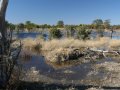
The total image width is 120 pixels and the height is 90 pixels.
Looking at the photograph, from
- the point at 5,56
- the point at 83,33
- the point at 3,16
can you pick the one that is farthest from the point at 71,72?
the point at 83,33

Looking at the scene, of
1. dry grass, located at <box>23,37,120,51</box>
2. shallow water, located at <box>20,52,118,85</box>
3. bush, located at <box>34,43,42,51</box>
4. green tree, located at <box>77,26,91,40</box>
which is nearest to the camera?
shallow water, located at <box>20,52,118,85</box>

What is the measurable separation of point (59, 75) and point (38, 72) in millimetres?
1215

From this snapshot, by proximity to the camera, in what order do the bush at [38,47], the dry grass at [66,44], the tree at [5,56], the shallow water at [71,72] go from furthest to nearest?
the bush at [38,47], the dry grass at [66,44], the shallow water at [71,72], the tree at [5,56]

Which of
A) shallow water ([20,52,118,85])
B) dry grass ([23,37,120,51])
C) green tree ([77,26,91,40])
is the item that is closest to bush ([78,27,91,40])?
green tree ([77,26,91,40])

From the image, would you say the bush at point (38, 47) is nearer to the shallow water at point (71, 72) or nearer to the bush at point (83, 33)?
the bush at point (83, 33)

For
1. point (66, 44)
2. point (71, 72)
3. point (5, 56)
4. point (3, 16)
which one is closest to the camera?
point (5, 56)

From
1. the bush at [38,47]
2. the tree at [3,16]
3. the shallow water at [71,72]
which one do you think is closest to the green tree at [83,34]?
the bush at [38,47]

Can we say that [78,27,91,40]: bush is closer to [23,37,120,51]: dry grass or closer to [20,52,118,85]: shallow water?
[23,37,120,51]: dry grass

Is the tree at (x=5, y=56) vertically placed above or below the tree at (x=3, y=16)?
below

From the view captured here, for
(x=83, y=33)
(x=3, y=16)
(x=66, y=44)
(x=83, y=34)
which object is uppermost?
(x=3, y=16)

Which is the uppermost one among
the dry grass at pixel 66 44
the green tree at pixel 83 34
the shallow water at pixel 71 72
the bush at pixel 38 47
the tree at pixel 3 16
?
the tree at pixel 3 16

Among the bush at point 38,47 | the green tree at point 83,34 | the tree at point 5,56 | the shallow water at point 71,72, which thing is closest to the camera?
the tree at point 5,56

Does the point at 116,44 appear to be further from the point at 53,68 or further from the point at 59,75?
the point at 59,75

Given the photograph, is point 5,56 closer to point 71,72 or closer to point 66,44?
point 71,72
